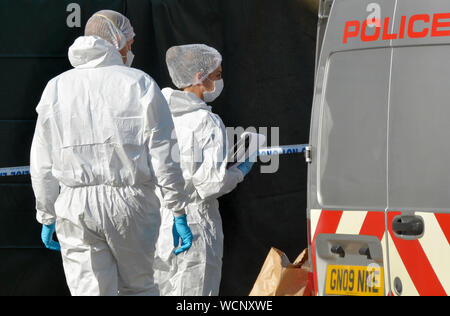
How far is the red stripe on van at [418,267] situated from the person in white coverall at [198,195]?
1848 mm

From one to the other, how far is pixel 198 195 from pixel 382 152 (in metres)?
1.96

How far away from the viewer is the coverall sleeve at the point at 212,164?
522 cm

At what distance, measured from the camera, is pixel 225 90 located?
20.3 ft

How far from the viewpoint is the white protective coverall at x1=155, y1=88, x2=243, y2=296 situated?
5250 mm

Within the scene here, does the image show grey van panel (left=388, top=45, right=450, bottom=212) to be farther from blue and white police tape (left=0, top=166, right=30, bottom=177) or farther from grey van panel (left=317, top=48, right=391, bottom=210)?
blue and white police tape (left=0, top=166, right=30, bottom=177)

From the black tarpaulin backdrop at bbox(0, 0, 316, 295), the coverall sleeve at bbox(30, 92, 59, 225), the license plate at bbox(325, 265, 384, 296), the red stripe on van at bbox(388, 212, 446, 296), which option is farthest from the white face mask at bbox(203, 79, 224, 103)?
the red stripe on van at bbox(388, 212, 446, 296)

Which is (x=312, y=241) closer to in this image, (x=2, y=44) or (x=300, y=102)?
(x=300, y=102)

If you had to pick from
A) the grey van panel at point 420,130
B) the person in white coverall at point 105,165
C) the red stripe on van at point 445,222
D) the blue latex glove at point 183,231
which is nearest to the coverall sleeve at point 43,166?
the person in white coverall at point 105,165

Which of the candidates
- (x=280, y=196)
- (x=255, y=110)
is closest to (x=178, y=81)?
(x=255, y=110)

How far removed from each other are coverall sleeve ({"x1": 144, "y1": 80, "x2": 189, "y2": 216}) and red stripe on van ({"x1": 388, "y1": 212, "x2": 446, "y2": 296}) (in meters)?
1.26

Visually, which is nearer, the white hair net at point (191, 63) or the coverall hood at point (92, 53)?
the coverall hood at point (92, 53)

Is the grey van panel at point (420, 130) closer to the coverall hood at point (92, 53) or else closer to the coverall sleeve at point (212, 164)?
the coverall hood at point (92, 53)

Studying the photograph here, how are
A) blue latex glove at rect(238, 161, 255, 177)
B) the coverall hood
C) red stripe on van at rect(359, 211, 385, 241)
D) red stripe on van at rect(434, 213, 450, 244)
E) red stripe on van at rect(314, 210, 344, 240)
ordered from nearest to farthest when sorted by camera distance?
1. red stripe on van at rect(434, 213, 450, 244)
2. red stripe on van at rect(359, 211, 385, 241)
3. red stripe on van at rect(314, 210, 344, 240)
4. the coverall hood
5. blue latex glove at rect(238, 161, 255, 177)

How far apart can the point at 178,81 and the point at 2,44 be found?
1337 millimetres
